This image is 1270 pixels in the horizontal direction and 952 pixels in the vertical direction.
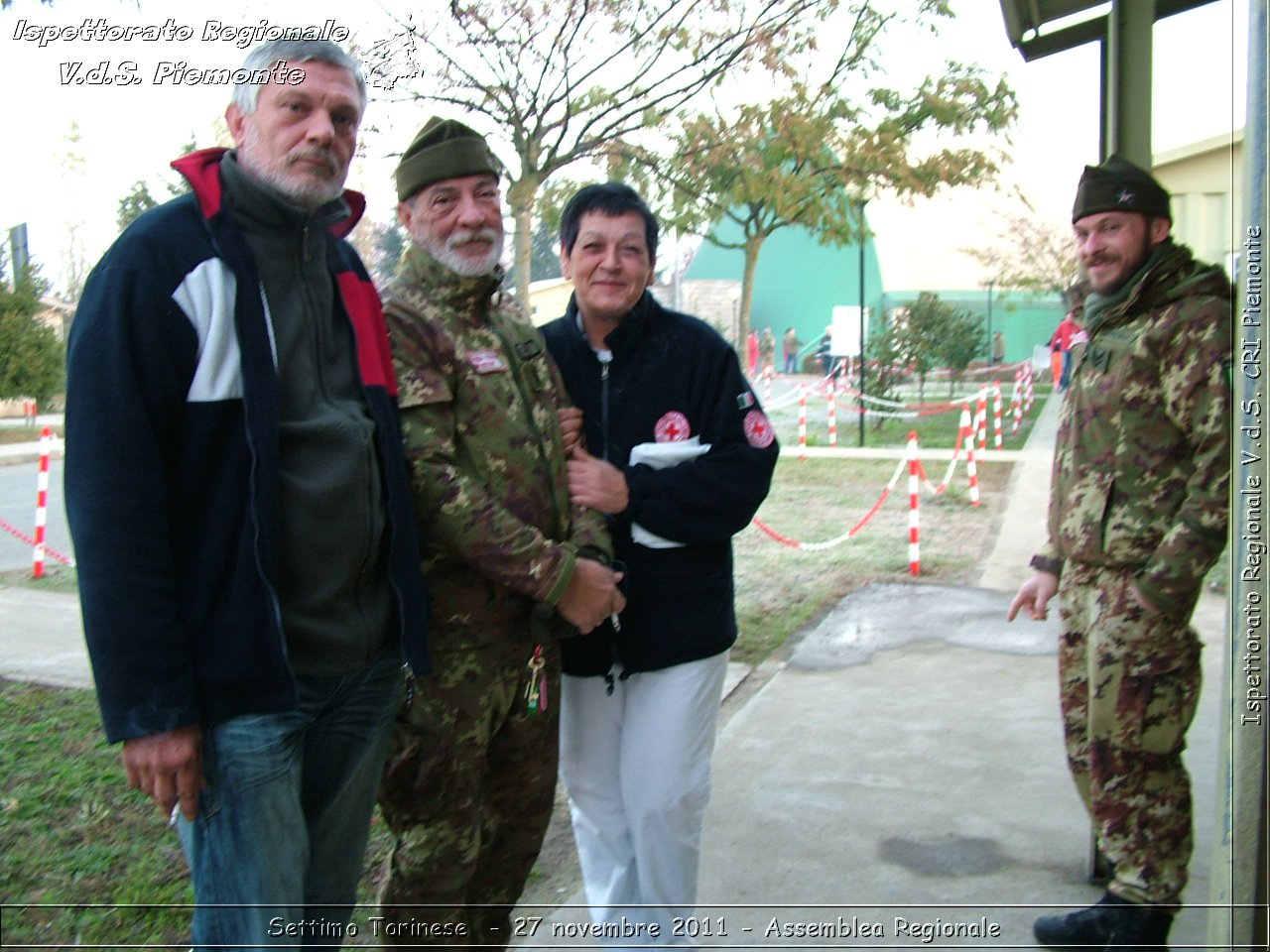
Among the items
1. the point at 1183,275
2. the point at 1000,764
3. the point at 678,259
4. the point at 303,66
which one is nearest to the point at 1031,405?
the point at 678,259

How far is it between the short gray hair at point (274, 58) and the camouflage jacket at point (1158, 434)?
1.97 m

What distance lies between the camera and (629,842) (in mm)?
2744

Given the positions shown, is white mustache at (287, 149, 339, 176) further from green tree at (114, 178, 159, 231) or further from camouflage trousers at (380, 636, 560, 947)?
green tree at (114, 178, 159, 231)

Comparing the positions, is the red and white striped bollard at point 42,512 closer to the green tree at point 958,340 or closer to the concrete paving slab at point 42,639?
the concrete paving slab at point 42,639

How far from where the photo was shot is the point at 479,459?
2.29m

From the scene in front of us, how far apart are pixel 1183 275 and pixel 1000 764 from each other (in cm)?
222

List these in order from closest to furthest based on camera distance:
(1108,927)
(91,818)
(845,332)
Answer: (1108,927)
(91,818)
(845,332)

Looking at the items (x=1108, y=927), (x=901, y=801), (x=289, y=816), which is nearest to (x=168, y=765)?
(x=289, y=816)

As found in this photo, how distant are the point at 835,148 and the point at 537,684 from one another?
6660 millimetres

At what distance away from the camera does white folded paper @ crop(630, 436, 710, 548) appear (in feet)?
8.55

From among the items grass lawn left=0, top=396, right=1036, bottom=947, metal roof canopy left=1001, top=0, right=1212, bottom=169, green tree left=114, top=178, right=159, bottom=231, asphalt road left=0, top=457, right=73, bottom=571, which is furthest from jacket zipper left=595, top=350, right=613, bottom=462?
asphalt road left=0, top=457, right=73, bottom=571

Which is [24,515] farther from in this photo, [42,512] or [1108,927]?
→ [1108,927]

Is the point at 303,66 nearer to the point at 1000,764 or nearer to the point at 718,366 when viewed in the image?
the point at 718,366

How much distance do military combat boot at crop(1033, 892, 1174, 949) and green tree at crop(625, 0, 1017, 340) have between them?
14.2 ft
